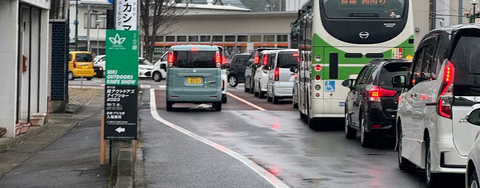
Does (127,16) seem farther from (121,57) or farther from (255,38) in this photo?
(255,38)

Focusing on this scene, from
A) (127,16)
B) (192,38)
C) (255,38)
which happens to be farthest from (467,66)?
(192,38)

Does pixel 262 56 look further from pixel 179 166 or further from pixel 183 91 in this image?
pixel 179 166

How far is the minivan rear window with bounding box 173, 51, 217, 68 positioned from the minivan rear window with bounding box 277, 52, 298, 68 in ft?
14.3

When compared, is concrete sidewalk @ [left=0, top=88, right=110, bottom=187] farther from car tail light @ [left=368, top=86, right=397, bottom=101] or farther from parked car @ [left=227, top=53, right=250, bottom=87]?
parked car @ [left=227, top=53, right=250, bottom=87]

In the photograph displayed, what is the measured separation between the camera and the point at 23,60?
2111 centimetres

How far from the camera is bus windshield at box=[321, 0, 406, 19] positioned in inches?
802

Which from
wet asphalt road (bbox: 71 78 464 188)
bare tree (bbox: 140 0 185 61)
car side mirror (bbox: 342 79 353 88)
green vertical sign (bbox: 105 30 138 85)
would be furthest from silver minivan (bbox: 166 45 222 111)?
bare tree (bbox: 140 0 185 61)

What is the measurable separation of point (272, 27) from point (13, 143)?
53.0 metres

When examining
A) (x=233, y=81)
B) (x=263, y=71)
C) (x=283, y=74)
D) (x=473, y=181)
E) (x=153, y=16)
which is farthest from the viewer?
(x=153, y=16)

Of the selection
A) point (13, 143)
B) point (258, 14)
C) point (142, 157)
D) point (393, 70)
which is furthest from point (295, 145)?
point (258, 14)

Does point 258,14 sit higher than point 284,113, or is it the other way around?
point 258,14

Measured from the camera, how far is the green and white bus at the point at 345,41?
20.4 metres

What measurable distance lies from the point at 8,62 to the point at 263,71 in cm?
1651

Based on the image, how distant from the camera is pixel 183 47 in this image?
88.3 feet
